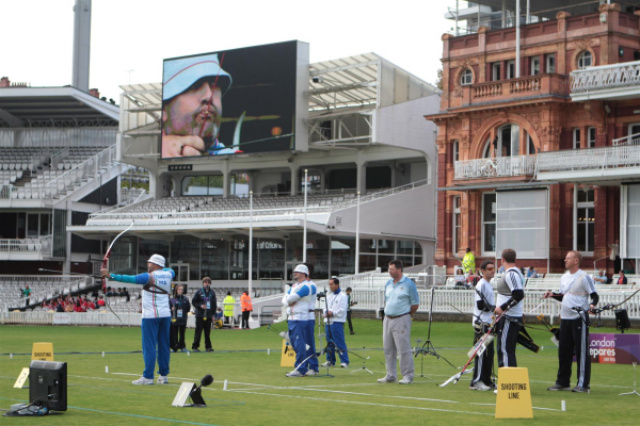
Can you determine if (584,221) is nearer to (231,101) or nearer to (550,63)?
(550,63)

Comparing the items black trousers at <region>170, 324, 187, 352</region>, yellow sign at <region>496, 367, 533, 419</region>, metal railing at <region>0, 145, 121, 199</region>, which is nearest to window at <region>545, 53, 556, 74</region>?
black trousers at <region>170, 324, 187, 352</region>

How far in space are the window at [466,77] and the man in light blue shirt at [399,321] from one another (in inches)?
1455

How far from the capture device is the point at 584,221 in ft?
154

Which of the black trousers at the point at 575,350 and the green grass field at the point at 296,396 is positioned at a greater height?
the black trousers at the point at 575,350

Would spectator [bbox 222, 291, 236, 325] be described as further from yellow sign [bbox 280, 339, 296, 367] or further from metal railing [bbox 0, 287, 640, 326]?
yellow sign [bbox 280, 339, 296, 367]

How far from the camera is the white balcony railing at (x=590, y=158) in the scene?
4206 cm

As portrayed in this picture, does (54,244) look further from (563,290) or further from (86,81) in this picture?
(563,290)

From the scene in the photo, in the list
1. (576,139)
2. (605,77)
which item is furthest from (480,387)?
(576,139)

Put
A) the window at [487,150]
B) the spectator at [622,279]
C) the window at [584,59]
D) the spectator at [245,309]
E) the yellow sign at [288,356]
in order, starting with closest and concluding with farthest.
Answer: the yellow sign at [288,356], the spectator at [622,279], the spectator at [245,309], the window at [584,59], the window at [487,150]

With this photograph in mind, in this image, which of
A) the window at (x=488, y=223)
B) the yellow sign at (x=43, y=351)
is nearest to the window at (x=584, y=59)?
the window at (x=488, y=223)

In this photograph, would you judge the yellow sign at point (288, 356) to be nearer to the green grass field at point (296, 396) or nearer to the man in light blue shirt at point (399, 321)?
the green grass field at point (296, 396)

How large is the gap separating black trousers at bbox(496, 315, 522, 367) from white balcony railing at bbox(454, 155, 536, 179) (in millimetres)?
32756

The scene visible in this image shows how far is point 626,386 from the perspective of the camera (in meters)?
16.9

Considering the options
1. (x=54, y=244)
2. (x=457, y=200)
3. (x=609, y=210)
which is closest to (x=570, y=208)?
(x=609, y=210)
